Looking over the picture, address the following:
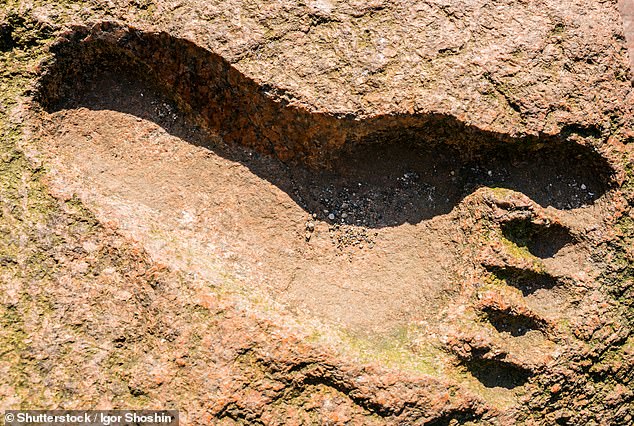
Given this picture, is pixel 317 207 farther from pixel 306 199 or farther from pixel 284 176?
pixel 284 176

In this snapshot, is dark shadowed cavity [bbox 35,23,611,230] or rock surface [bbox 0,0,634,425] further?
dark shadowed cavity [bbox 35,23,611,230]

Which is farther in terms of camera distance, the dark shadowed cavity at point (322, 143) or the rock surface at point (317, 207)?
the dark shadowed cavity at point (322, 143)

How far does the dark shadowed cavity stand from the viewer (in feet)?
8.02

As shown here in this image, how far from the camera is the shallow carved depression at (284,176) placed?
249 cm

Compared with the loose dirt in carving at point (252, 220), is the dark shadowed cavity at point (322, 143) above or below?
above

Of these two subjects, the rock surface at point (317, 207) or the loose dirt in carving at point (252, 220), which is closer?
the rock surface at point (317, 207)

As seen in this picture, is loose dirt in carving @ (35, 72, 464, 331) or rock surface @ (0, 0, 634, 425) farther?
loose dirt in carving @ (35, 72, 464, 331)

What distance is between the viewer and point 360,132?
2.44m

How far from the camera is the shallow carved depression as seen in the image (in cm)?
249

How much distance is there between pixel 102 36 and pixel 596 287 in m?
2.28

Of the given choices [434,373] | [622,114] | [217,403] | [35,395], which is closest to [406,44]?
[622,114]

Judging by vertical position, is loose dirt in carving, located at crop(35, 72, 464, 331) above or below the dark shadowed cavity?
below

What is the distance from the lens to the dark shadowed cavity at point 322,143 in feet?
8.02

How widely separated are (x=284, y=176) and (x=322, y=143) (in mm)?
234
